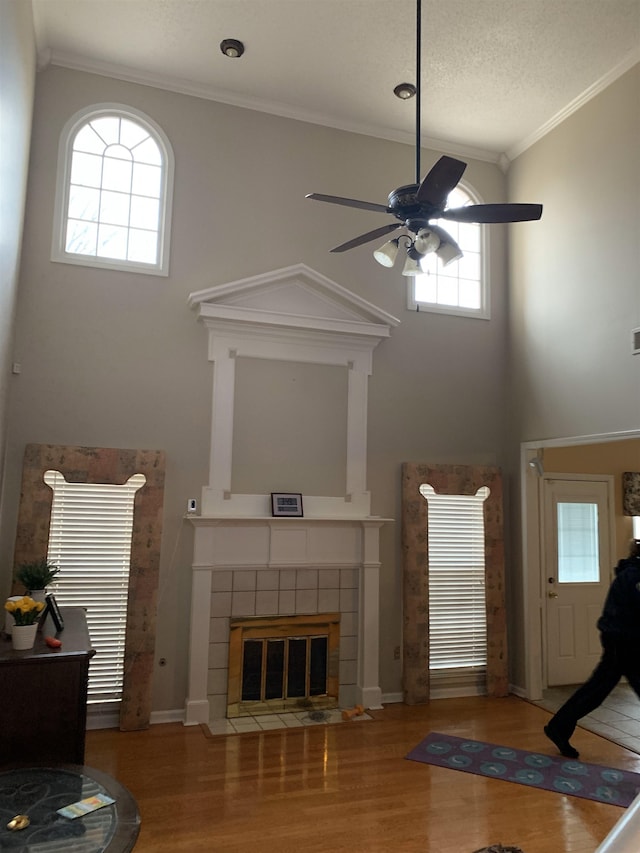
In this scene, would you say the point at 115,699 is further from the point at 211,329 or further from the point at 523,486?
the point at 523,486

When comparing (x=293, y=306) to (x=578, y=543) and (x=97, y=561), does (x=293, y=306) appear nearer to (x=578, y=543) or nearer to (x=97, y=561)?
(x=97, y=561)

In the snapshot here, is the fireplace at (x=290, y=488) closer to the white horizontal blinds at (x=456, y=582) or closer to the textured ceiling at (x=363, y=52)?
the white horizontal blinds at (x=456, y=582)

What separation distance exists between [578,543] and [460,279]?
3.10 meters

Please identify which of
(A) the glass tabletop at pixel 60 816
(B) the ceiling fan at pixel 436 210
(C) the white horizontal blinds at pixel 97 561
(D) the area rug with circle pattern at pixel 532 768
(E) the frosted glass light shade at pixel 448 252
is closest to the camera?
(A) the glass tabletop at pixel 60 816

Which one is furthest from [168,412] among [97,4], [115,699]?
[97,4]

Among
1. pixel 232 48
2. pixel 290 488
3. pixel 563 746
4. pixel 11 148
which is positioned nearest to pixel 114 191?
pixel 232 48

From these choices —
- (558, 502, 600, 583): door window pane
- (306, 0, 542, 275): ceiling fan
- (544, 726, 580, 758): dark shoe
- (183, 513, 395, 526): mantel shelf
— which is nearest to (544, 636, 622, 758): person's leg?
(544, 726, 580, 758): dark shoe

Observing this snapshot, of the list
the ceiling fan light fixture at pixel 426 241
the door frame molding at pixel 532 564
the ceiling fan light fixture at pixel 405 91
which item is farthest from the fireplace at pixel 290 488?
the ceiling fan light fixture at pixel 426 241

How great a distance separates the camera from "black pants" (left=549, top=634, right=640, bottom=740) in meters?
4.66

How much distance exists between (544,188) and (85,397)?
470 cm

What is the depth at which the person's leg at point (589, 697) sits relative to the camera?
4.73 m

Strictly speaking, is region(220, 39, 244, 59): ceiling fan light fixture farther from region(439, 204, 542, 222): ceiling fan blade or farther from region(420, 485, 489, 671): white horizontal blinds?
region(420, 485, 489, 671): white horizontal blinds

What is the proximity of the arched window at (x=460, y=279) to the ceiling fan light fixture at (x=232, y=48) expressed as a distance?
8.19ft

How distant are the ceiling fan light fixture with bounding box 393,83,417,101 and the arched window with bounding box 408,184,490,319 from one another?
1145 millimetres
